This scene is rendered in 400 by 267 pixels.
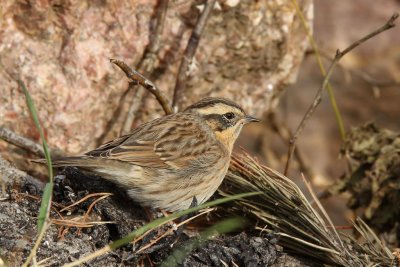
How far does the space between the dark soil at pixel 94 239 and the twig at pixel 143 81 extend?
0.77m

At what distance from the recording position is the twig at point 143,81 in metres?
4.93

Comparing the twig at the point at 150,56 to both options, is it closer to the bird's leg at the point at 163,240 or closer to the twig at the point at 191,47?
the twig at the point at 191,47

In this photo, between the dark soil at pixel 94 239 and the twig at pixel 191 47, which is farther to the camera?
the twig at pixel 191 47

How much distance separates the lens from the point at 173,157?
197 inches

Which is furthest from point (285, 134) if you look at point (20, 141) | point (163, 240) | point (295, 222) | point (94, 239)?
point (94, 239)

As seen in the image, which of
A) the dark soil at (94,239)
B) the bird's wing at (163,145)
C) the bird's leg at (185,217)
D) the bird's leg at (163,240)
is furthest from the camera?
the bird's wing at (163,145)

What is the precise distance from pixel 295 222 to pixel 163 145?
1039mm

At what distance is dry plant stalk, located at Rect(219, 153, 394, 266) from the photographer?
4.60 metres

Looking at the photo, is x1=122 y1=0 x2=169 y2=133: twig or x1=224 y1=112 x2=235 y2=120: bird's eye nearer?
x1=224 y1=112 x2=235 y2=120: bird's eye

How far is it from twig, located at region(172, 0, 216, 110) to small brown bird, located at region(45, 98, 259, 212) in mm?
382

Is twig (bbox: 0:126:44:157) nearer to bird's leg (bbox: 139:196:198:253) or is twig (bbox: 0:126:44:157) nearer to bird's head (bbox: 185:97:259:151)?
bird's head (bbox: 185:97:259:151)

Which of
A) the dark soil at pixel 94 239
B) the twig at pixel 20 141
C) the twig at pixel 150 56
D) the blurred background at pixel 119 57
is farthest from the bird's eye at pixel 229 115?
the twig at pixel 20 141

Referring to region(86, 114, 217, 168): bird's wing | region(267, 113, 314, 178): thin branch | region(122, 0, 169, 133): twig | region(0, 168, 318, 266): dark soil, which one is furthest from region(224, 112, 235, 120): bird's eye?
region(267, 113, 314, 178): thin branch

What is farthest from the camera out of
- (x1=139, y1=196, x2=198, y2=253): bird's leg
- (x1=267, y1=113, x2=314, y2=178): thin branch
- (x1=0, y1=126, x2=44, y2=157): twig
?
(x1=267, y1=113, x2=314, y2=178): thin branch
